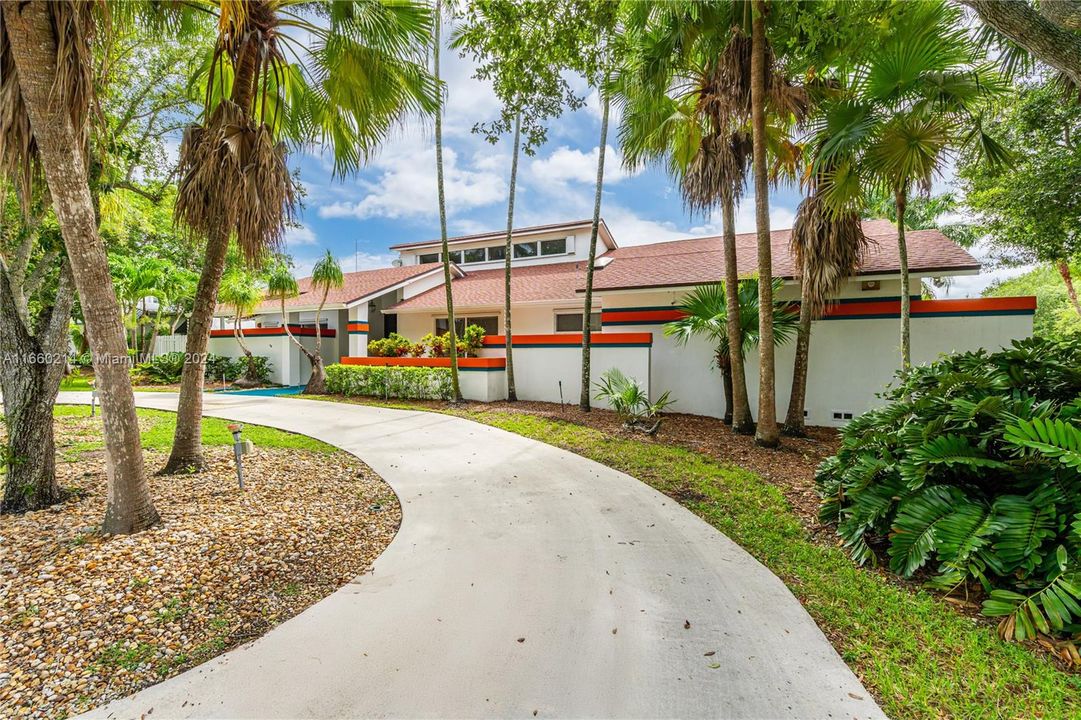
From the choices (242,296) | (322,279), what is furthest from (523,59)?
(242,296)

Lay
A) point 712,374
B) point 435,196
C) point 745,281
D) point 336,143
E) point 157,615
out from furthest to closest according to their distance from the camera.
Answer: point 435,196
point 712,374
point 745,281
point 336,143
point 157,615

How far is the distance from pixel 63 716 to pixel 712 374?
10.6 meters

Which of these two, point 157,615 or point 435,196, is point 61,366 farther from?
point 435,196

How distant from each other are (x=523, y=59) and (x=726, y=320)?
19.1 ft

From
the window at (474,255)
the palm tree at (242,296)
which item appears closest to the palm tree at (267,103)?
the palm tree at (242,296)

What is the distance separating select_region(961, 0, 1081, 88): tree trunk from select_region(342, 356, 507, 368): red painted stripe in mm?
10493

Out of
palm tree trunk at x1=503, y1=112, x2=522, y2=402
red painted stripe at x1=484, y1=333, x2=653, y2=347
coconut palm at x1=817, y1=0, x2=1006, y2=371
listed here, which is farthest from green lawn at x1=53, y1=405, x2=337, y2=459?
coconut palm at x1=817, y1=0, x2=1006, y2=371

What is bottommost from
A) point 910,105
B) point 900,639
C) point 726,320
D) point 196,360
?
point 900,639

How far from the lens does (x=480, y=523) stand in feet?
15.0

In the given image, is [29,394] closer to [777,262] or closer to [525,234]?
[777,262]

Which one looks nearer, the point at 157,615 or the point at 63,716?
the point at 63,716

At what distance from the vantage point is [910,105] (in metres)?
6.29

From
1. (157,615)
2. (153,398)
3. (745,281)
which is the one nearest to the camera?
(157,615)

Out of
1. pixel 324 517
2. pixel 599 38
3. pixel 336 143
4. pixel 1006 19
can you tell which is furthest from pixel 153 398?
pixel 1006 19
